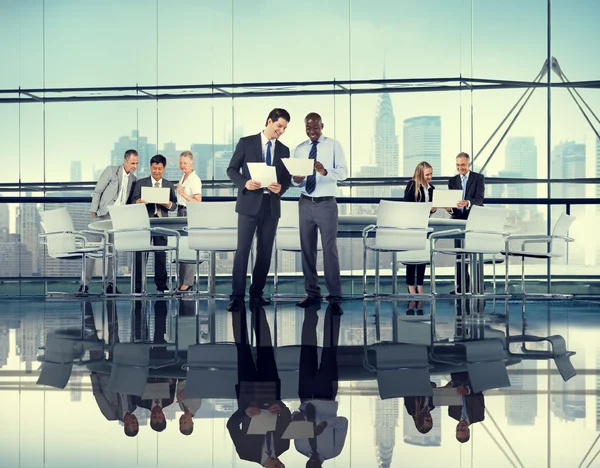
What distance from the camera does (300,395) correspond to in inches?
99.7

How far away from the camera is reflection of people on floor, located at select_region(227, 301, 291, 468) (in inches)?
74.6

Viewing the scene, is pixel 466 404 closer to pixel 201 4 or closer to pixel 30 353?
pixel 30 353

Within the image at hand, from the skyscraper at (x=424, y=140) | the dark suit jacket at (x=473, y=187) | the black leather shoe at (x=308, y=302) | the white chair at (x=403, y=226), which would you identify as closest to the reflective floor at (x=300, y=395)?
the black leather shoe at (x=308, y=302)

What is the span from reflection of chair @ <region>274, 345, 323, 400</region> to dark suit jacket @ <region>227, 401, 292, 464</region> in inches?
10.5

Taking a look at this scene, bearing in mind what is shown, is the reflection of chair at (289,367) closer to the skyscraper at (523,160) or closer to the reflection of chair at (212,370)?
Answer: the reflection of chair at (212,370)

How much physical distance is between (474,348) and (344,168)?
2.72 metres

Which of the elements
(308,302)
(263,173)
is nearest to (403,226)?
(308,302)

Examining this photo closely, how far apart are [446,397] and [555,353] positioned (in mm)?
1285

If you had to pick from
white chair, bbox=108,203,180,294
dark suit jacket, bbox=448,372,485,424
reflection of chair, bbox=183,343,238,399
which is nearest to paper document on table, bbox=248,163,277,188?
white chair, bbox=108,203,180,294

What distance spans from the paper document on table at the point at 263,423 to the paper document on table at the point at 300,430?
0.14 ft

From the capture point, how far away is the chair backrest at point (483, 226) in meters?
6.99

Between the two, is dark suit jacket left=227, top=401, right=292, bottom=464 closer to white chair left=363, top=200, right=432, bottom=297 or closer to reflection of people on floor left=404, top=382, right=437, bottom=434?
reflection of people on floor left=404, top=382, right=437, bottom=434

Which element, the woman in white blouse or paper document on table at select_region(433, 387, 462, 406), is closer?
paper document on table at select_region(433, 387, 462, 406)

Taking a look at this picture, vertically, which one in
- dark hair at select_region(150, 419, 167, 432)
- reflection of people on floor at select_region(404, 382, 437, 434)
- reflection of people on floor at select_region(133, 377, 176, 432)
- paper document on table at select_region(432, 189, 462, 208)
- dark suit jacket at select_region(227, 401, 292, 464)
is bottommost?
reflection of people on floor at select_region(133, 377, 176, 432)
